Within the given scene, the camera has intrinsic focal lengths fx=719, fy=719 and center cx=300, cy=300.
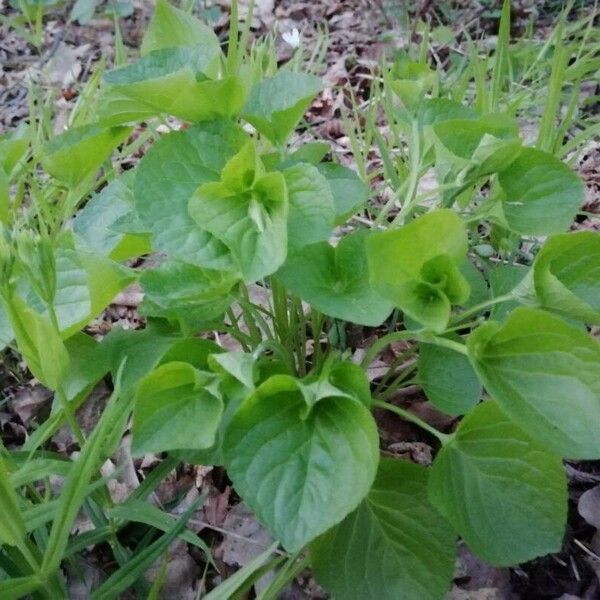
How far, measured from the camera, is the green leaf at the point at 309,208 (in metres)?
0.79

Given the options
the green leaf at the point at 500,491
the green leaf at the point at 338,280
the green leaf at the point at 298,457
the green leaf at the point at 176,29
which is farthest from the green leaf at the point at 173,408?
the green leaf at the point at 176,29

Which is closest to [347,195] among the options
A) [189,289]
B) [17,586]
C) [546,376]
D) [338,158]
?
[189,289]

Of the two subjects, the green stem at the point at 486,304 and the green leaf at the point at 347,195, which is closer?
the green stem at the point at 486,304

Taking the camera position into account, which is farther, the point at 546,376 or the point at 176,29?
the point at 176,29

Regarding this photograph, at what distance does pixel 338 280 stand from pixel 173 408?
249 mm

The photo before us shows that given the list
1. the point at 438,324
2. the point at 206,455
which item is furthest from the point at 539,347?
the point at 206,455

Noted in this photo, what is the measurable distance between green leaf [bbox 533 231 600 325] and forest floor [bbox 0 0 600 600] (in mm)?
410

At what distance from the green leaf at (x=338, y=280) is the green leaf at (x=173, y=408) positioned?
15 centimetres

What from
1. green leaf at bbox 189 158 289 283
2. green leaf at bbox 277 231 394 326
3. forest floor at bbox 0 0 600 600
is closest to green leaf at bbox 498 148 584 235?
green leaf at bbox 277 231 394 326

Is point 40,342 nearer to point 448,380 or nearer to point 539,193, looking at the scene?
point 448,380

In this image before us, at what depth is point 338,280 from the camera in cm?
87

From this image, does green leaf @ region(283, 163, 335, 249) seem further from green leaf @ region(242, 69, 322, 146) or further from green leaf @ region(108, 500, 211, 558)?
green leaf @ region(108, 500, 211, 558)

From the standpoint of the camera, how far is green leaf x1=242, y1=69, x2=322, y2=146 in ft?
2.91

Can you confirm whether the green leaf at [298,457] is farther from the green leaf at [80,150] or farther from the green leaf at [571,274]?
the green leaf at [80,150]
